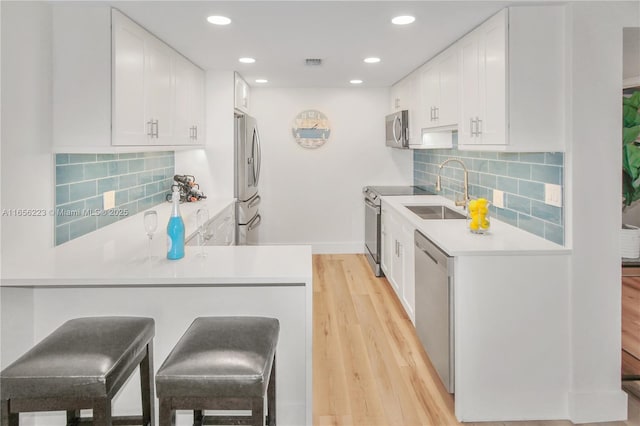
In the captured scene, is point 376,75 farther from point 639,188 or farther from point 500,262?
point 500,262

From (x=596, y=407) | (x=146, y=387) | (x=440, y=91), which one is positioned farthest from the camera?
(x=440, y=91)

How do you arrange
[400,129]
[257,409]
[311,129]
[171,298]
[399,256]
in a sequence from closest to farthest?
1. [257,409]
2. [171,298]
3. [399,256]
4. [400,129]
5. [311,129]

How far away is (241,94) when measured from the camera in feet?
17.0

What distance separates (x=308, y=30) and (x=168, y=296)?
6.23 feet

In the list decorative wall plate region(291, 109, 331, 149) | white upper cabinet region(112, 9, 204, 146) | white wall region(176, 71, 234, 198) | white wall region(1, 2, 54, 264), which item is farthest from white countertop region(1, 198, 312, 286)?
decorative wall plate region(291, 109, 331, 149)

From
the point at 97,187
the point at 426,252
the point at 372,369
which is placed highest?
the point at 97,187

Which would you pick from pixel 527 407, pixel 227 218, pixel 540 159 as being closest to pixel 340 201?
pixel 227 218

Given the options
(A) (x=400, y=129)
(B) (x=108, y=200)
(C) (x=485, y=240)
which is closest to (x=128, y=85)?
(B) (x=108, y=200)

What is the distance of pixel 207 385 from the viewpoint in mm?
1565

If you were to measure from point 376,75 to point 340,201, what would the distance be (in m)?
1.83

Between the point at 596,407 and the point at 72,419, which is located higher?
the point at 72,419

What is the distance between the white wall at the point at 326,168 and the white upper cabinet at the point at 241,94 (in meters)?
0.56

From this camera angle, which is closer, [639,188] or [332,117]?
[639,188]

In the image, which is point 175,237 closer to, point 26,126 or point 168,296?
point 168,296
